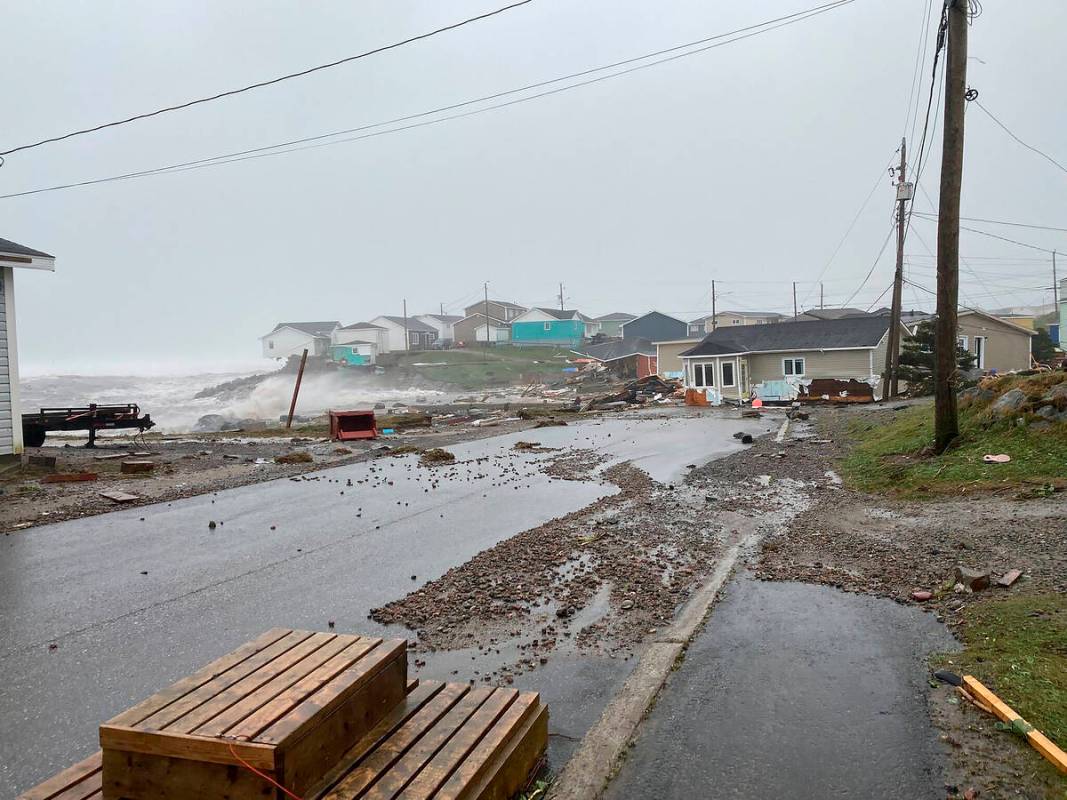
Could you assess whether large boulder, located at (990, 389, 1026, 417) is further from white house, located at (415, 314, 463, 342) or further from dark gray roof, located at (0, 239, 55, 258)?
white house, located at (415, 314, 463, 342)

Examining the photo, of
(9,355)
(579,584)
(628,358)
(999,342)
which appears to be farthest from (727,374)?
(579,584)

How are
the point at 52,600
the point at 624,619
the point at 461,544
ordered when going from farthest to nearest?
the point at 461,544, the point at 52,600, the point at 624,619

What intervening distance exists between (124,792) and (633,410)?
1460 inches

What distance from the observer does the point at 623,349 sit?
256ft

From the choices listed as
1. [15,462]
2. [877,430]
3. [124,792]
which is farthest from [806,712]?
[15,462]

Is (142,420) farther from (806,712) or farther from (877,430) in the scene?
(806,712)

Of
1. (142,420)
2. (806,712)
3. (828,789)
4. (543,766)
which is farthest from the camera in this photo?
(142,420)

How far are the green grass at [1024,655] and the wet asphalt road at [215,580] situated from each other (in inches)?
95.4

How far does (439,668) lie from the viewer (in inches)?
223

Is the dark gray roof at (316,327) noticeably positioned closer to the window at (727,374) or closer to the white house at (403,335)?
the white house at (403,335)

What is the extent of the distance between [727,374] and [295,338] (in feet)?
274

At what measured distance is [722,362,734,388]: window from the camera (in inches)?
1939

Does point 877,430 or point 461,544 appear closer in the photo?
point 461,544

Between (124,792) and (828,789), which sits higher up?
(124,792)
